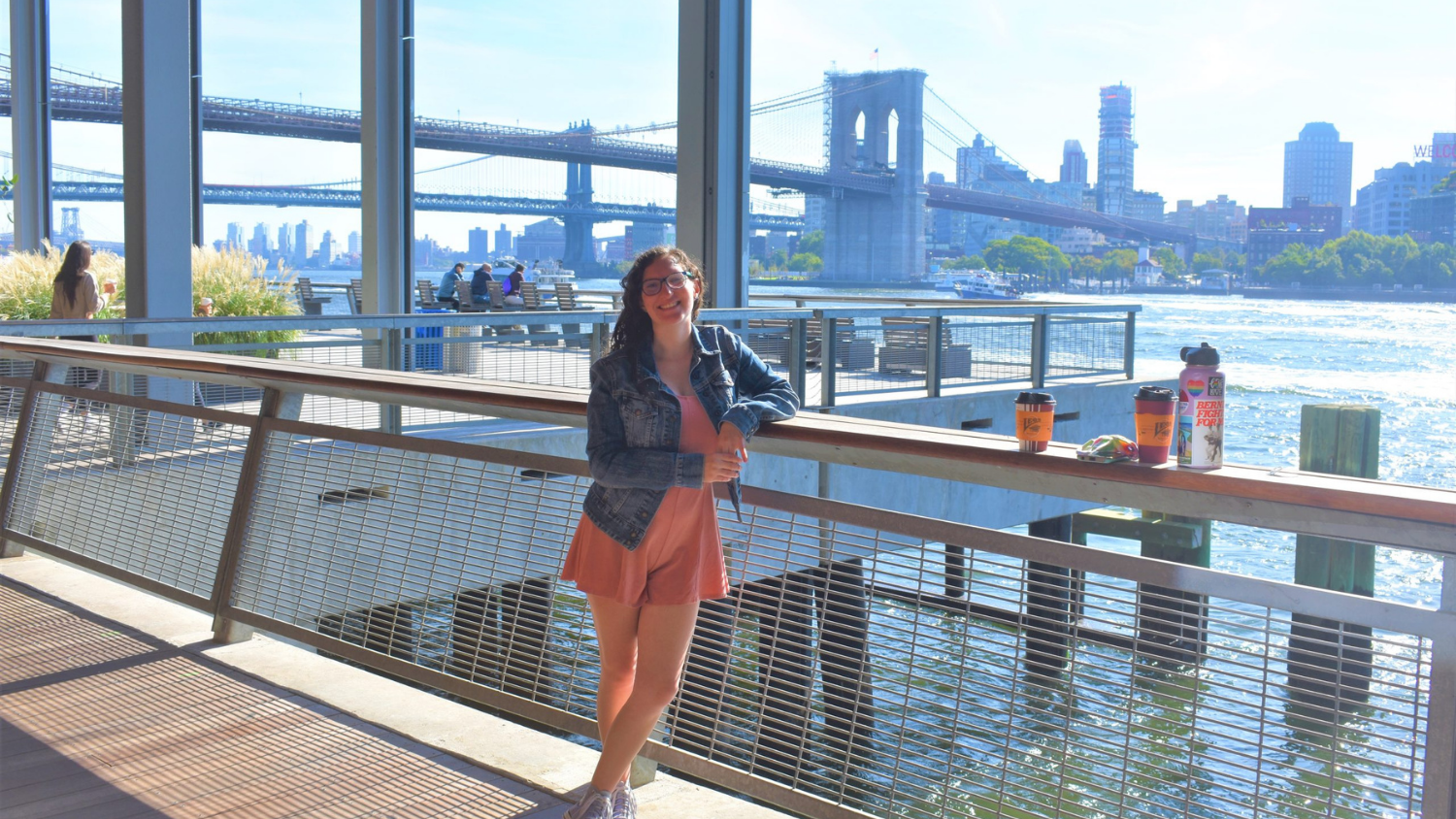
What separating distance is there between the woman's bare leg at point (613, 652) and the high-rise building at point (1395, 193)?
5897cm

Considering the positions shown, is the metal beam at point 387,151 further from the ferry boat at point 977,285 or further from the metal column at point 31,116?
the ferry boat at point 977,285

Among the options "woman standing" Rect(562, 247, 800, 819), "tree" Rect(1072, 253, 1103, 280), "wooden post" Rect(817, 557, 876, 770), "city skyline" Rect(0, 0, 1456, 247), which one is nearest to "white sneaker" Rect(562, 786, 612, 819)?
"woman standing" Rect(562, 247, 800, 819)

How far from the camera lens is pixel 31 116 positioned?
14.1m

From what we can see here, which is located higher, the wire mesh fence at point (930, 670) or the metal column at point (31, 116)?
the metal column at point (31, 116)

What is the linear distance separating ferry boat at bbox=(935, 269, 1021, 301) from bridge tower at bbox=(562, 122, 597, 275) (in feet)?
42.2

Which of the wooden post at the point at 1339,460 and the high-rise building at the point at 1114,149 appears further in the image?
the high-rise building at the point at 1114,149

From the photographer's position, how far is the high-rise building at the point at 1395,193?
175 ft

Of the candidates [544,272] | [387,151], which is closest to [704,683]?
[387,151]

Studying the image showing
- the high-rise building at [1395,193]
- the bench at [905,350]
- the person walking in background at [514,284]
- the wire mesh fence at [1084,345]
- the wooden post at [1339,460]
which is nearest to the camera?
the wooden post at [1339,460]

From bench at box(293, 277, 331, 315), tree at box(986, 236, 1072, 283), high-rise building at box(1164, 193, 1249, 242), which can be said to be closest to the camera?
bench at box(293, 277, 331, 315)

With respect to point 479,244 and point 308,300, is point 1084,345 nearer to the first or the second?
point 308,300

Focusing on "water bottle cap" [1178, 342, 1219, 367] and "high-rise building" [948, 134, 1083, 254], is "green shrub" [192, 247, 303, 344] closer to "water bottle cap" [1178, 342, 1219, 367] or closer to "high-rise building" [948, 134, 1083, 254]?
"water bottle cap" [1178, 342, 1219, 367]

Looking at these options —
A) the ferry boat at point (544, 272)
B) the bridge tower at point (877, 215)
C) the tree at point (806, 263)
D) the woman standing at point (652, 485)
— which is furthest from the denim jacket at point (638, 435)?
the tree at point (806, 263)

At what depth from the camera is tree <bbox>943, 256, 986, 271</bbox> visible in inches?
1897
